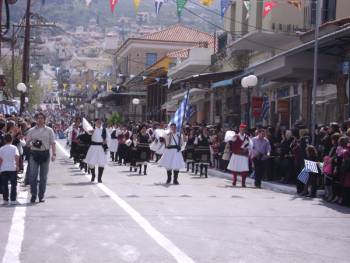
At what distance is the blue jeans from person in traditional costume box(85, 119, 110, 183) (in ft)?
17.9

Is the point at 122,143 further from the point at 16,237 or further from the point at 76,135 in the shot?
the point at 16,237

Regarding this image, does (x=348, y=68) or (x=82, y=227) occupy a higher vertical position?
(x=348, y=68)

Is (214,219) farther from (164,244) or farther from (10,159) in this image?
(10,159)

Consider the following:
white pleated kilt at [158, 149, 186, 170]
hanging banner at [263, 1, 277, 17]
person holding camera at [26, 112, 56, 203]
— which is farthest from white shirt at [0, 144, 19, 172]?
hanging banner at [263, 1, 277, 17]

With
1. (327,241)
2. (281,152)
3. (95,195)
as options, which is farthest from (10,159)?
(281,152)

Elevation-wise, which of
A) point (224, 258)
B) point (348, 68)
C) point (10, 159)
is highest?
point (348, 68)

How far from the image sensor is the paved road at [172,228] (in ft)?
30.0

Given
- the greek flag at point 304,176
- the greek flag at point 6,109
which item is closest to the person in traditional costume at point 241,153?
the greek flag at point 304,176

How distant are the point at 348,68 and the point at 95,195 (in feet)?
32.0

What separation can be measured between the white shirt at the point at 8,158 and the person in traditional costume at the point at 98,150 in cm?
592

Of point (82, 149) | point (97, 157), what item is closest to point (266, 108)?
point (82, 149)

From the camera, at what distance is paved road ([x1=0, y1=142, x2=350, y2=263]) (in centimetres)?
→ 915

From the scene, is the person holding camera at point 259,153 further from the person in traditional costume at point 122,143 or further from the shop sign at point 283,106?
the person in traditional costume at point 122,143

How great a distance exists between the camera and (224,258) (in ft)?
29.2
